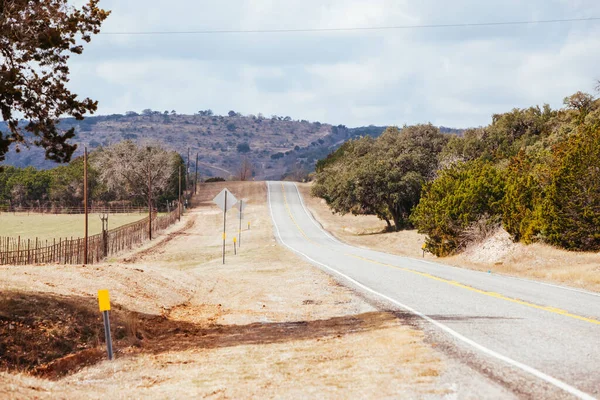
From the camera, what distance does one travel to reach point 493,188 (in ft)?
121

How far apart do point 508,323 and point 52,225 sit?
290 ft

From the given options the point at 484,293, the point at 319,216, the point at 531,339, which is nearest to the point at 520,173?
the point at 484,293

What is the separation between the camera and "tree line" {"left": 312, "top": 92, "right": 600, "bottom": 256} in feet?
90.4

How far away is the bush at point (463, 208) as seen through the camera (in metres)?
36.8

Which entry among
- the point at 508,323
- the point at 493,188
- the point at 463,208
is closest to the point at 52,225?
the point at 463,208

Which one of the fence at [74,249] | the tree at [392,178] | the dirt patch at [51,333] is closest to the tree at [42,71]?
the dirt patch at [51,333]

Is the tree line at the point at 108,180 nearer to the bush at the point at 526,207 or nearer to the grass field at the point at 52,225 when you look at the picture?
the grass field at the point at 52,225

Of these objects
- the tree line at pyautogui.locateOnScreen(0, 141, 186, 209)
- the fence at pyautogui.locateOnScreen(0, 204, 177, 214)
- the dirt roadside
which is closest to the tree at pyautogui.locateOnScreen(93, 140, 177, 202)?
the tree line at pyautogui.locateOnScreen(0, 141, 186, 209)

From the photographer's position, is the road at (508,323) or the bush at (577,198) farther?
the bush at (577,198)

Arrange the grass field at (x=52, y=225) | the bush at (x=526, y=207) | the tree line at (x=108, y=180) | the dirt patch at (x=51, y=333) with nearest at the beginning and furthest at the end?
the dirt patch at (x=51, y=333)
the bush at (x=526, y=207)
the grass field at (x=52, y=225)
the tree line at (x=108, y=180)

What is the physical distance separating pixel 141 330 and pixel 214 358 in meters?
3.37

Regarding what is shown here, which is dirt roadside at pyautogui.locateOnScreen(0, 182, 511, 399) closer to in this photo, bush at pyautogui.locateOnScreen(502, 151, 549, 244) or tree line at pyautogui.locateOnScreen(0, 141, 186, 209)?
bush at pyautogui.locateOnScreen(502, 151, 549, 244)

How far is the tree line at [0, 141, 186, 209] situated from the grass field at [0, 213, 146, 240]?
6.98 m

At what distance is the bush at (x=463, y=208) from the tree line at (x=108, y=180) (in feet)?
220
